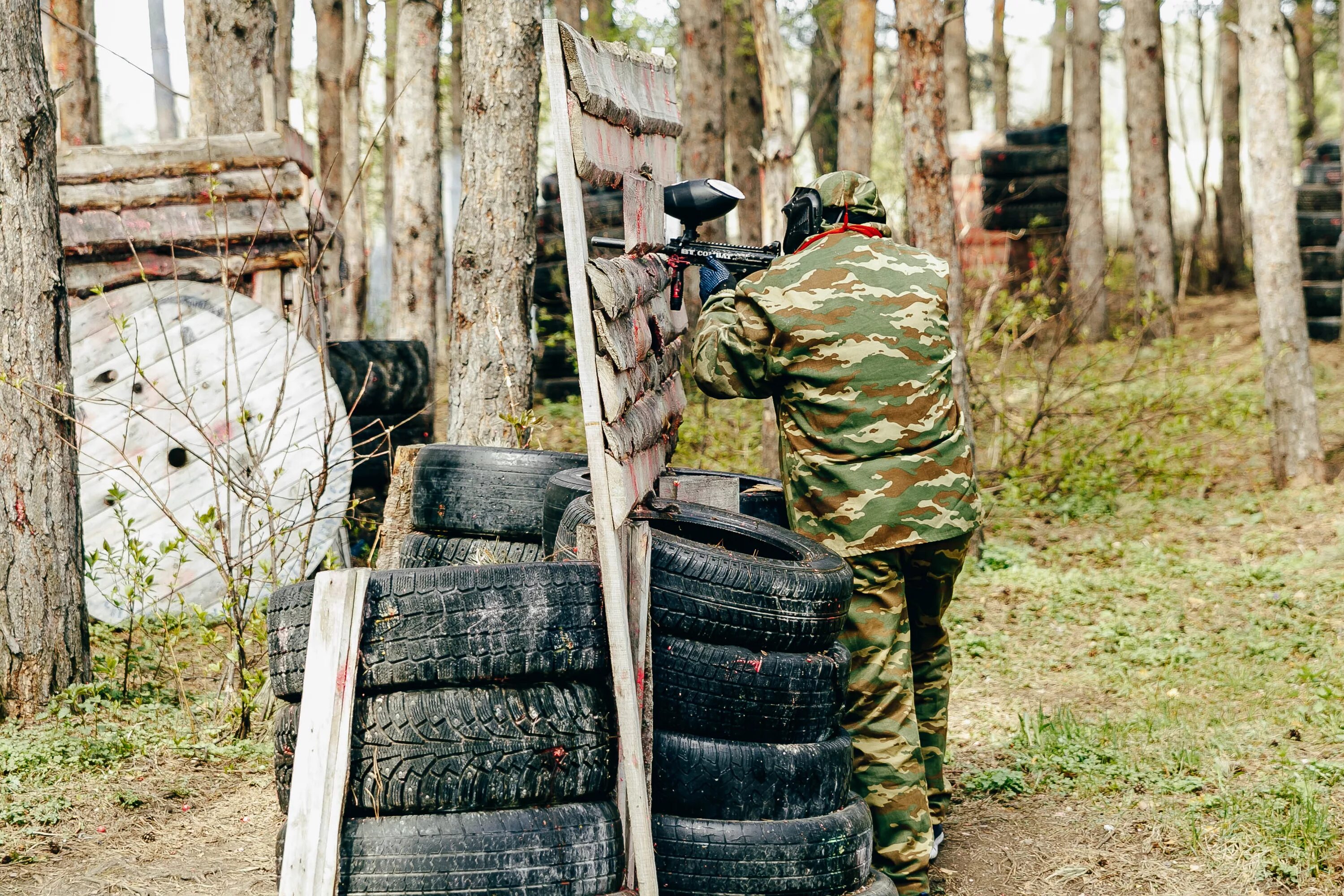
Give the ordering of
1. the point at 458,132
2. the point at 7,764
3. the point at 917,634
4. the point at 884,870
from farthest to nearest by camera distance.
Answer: the point at 458,132
the point at 7,764
the point at 917,634
the point at 884,870

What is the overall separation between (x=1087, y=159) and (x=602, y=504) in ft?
43.6

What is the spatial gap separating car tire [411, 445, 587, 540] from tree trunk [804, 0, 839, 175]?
1364 cm

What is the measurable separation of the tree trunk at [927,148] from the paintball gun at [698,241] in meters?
3.38

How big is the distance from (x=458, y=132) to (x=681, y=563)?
19339 millimetres

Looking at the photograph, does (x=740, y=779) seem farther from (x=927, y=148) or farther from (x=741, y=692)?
(x=927, y=148)

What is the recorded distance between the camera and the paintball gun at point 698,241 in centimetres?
401

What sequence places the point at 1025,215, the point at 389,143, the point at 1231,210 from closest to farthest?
the point at 1025,215 → the point at 1231,210 → the point at 389,143

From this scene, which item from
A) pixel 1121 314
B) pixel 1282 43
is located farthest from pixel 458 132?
pixel 1282 43

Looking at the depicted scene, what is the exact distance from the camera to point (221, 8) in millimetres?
8117

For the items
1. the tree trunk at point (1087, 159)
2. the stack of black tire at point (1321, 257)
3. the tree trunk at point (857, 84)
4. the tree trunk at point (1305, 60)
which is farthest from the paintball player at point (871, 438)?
the tree trunk at point (1305, 60)

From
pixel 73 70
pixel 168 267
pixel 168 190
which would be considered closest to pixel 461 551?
pixel 168 267

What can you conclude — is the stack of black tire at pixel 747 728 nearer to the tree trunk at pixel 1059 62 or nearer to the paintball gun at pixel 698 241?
the paintball gun at pixel 698 241

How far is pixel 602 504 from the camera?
2889mm

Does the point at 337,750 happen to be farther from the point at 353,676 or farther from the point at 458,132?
the point at 458,132
